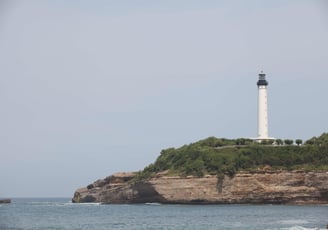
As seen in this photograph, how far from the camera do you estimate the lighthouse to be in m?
97.1

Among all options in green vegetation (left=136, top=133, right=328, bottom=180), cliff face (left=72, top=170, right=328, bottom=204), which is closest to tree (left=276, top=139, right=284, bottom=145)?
green vegetation (left=136, top=133, right=328, bottom=180)

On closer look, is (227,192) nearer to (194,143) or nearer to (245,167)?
(245,167)

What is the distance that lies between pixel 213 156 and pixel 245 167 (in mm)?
4846

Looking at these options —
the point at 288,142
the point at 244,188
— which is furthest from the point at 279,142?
the point at 244,188

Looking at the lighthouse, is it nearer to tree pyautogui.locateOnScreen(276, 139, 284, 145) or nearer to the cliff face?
tree pyautogui.locateOnScreen(276, 139, 284, 145)

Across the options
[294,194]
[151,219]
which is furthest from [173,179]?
[151,219]

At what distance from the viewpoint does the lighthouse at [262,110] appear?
97.1m

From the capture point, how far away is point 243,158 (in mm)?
86250

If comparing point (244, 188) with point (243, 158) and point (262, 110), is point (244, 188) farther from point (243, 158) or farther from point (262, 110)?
point (262, 110)

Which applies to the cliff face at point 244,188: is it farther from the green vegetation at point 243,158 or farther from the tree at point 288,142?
the tree at point 288,142

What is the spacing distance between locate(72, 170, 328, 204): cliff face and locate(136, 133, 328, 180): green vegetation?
140 cm

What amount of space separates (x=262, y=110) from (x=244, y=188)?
17.6m

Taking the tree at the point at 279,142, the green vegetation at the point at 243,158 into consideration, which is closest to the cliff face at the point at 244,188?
the green vegetation at the point at 243,158

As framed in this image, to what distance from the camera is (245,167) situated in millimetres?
84875
